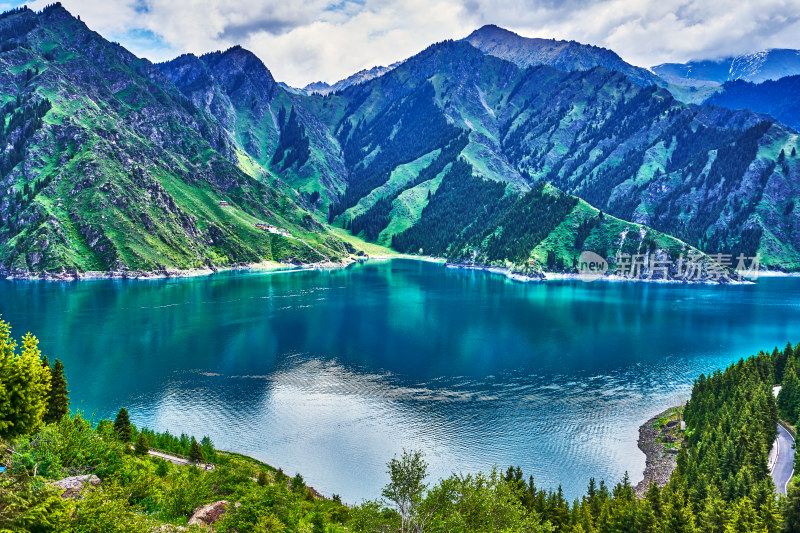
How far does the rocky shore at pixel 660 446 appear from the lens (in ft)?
222

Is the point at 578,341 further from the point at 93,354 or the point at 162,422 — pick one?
the point at 93,354

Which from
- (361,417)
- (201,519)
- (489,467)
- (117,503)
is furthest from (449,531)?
(361,417)

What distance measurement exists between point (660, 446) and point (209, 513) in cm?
6719

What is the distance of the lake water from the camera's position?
7423cm

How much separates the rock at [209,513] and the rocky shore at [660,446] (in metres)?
51.1

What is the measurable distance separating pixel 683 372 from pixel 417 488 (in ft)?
312

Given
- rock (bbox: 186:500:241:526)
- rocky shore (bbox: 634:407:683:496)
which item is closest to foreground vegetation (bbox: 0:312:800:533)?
rock (bbox: 186:500:241:526)

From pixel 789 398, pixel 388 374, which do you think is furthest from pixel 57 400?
pixel 789 398

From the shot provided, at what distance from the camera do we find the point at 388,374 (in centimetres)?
10638

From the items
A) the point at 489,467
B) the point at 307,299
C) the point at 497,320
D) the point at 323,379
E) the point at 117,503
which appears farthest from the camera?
the point at 307,299

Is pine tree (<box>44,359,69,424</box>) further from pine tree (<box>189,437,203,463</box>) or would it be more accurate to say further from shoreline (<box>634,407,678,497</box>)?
shoreline (<box>634,407,678,497</box>)

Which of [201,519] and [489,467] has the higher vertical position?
[201,519]

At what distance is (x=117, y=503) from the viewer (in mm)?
25781

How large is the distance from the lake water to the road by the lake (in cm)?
1591
